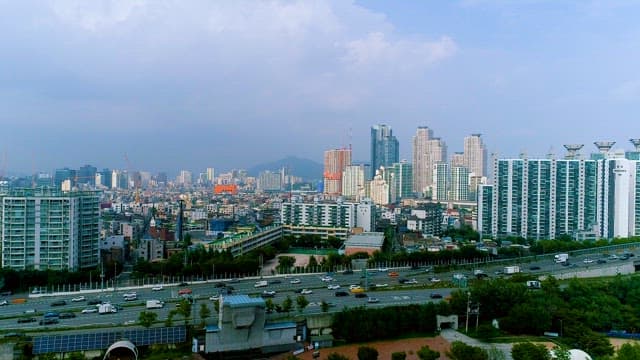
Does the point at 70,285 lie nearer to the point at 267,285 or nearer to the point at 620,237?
the point at 267,285

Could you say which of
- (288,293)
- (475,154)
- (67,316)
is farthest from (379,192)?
(67,316)

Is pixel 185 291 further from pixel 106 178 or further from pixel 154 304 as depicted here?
pixel 106 178

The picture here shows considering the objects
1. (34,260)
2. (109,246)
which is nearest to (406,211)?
(109,246)

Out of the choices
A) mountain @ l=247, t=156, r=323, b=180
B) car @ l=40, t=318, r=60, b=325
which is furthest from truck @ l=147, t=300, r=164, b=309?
mountain @ l=247, t=156, r=323, b=180

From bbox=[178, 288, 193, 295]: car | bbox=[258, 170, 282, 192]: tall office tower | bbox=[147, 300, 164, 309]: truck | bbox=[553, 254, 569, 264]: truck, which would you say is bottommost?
bbox=[178, 288, 193, 295]: car

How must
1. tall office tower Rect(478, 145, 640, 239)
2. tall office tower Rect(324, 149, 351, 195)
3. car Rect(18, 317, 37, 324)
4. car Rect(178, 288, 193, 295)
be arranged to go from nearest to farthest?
car Rect(18, 317, 37, 324) → car Rect(178, 288, 193, 295) → tall office tower Rect(478, 145, 640, 239) → tall office tower Rect(324, 149, 351, 195)

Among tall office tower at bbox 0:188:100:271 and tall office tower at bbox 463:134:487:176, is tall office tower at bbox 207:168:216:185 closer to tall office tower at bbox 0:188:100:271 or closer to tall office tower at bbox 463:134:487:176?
tall office tower at bbox 463:134:487:176

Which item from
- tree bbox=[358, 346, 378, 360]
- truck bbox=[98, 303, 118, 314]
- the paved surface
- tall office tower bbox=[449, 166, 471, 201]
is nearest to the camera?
tree bbox=[358, 346, 378, 360]
